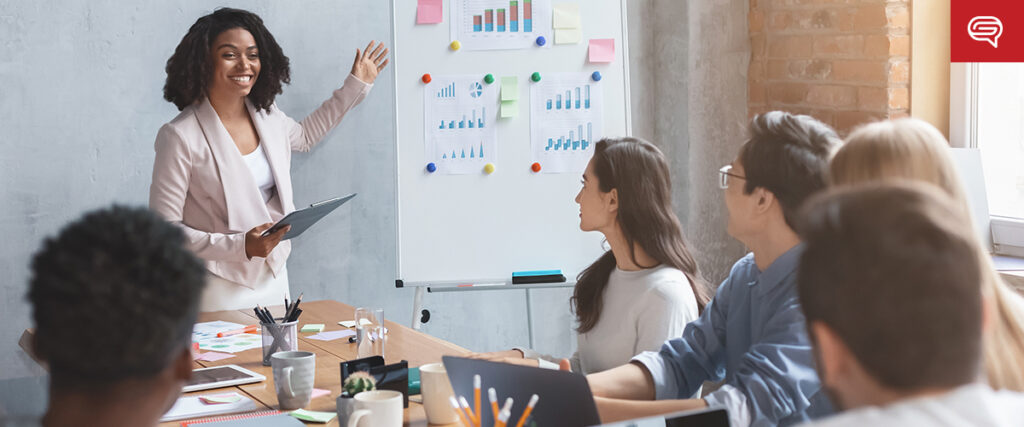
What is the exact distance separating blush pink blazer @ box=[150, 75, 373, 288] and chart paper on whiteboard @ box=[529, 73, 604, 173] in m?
0.85

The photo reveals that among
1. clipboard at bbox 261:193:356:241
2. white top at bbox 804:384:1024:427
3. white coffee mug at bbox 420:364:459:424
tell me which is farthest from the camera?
clipboard at bbox 261:193:356:241

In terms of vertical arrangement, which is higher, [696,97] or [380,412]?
[696,97]

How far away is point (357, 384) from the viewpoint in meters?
1.61

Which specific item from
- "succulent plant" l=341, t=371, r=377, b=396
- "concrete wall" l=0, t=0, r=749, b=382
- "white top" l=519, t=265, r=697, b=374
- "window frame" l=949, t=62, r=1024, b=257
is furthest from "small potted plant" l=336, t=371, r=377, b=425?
"window frame" l=949, t=62, r=1024, b=257

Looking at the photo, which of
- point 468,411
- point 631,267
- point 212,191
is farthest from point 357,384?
point 212,191

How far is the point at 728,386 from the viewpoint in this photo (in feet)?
5.15

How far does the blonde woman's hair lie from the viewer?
121 cm

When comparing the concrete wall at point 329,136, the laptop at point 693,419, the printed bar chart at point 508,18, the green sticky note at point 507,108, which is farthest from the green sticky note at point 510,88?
the laptop at point 693,419

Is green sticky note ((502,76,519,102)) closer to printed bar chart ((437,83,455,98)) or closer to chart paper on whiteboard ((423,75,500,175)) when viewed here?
chart paper on whiteboard ((423,75,500,175))

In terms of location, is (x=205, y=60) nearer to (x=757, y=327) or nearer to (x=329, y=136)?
(x=329, y=136)

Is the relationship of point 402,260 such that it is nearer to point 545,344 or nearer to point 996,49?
point 545,344

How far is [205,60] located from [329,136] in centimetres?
69

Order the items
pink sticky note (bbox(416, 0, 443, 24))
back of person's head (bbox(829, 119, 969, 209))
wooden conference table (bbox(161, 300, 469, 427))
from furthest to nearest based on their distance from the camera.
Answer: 1. pink sticky note (bbox(416, 0, 443, 24))
2. wooden conference table (bbox(161, 300, 469, 427))
3. back of person's head (bbox(829, 119, 969, 209))

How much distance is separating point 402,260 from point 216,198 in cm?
61
